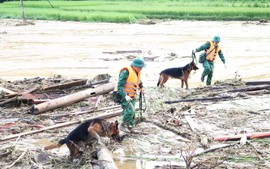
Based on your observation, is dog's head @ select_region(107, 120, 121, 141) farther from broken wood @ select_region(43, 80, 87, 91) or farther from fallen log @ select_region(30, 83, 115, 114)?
broken wood @ select_region(43, 80, 87, 91)

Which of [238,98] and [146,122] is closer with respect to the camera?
[146,122]

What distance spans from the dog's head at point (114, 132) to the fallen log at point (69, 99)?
264 cm

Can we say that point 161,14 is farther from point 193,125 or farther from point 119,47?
point 193,125

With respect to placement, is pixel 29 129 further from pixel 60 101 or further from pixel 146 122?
pixel 146 122

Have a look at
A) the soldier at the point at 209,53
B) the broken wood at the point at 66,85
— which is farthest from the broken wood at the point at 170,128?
the soldier at the point at 209,53

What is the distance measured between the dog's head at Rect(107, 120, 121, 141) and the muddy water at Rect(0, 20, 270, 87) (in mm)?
6657

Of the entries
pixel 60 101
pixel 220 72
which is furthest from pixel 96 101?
pixel 220 72

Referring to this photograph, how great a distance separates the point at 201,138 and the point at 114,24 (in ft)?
89.6

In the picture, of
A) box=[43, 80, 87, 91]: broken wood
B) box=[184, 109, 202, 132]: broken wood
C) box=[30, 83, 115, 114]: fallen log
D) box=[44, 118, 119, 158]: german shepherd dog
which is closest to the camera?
box=[44, 118, 119, 158]: german shepherd dog

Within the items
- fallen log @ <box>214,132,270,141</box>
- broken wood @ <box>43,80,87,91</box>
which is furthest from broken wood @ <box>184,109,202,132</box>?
broken wood @ <box>43,80,87,91</box>

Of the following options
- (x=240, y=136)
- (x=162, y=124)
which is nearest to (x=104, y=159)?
(x=162, y=124)

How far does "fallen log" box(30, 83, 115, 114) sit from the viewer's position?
1070 cm

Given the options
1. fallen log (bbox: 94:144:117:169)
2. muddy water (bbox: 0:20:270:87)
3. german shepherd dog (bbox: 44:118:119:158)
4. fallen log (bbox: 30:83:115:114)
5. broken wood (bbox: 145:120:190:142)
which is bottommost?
muddy water (bbox: 0:20:270:87)

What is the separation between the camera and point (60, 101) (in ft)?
36.4
